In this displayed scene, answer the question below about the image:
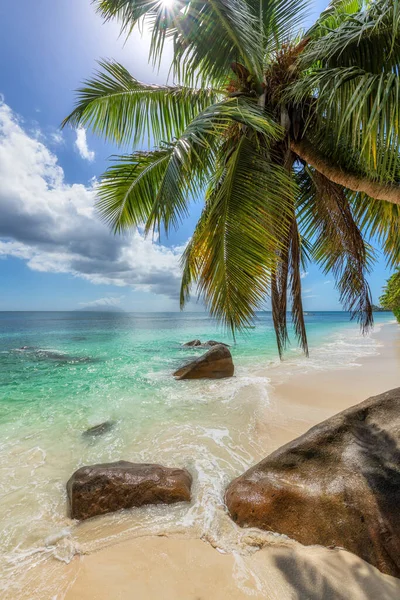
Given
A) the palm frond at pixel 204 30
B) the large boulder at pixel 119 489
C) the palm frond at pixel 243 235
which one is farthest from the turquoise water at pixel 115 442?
the palm frond at pixel 204 30

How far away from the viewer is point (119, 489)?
2.89m

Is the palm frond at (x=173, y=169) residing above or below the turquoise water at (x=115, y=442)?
above

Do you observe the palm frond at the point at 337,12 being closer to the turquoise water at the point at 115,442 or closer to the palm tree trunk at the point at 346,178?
the palm tree trunk at the point at 346,178

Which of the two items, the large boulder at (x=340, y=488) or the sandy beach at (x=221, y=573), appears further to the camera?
the large boulder at (x=340, y=488)

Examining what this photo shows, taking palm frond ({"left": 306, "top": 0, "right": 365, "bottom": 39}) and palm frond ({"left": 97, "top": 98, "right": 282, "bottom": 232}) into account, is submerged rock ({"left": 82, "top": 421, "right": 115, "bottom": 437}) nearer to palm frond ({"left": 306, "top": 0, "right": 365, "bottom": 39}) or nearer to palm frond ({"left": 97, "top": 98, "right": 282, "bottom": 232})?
palm frond ({"left": 97, "top": 98, "right": 282, "bottom": 232})

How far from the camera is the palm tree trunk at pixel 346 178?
283 centimetres

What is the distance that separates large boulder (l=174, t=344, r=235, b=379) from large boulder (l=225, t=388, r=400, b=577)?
20.7ft

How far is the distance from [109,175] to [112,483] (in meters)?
4.27

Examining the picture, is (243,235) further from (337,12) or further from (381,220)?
(337,12)

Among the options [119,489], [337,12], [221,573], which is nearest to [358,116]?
[337,12]

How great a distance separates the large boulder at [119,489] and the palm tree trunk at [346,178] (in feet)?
12.4

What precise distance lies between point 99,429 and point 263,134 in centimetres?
558

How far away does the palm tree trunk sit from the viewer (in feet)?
9.30

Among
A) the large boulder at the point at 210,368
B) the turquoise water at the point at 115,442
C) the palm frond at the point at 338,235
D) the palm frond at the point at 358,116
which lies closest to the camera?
the palm frond at the point at 358,116
